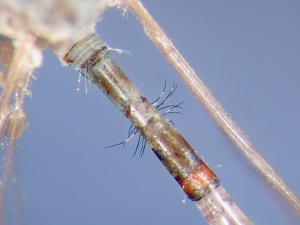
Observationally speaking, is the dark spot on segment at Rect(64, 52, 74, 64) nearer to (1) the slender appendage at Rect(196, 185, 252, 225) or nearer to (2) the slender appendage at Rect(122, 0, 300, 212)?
(2) the slender appendage at Rect(122, 0, 300, 212)

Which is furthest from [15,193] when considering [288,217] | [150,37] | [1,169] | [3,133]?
[288,217]

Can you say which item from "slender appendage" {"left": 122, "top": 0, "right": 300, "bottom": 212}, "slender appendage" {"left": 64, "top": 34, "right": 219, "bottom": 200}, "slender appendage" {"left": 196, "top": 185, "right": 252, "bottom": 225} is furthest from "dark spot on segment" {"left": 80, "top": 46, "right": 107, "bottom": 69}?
"slender appendage" {"left": 196, "top": 185, "right": 252, "bottom": 225}

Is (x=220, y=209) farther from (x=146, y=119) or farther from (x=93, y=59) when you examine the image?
(x=93, y=59)

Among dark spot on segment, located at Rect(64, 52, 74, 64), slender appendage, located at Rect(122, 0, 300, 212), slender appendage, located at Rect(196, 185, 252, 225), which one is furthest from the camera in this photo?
dark spot on segment, located at Rect(64, 52, 74, 64)

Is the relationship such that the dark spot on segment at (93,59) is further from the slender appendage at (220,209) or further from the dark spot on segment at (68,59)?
the slender appendage at (220,209)

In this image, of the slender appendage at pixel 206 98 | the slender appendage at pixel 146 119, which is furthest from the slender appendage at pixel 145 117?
the slender appendage at pixel 206 98

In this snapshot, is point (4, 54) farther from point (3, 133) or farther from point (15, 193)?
point (15, 193)

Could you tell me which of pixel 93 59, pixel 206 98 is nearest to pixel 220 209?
pixel 206 98
